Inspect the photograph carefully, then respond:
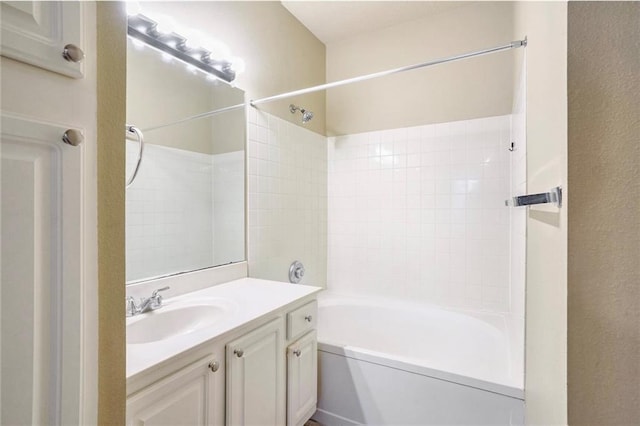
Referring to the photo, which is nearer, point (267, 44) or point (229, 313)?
point (229, 313)

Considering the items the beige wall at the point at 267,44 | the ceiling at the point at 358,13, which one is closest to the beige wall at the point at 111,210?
the beige wall at the point at 267,44

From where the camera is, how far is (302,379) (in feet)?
4.96

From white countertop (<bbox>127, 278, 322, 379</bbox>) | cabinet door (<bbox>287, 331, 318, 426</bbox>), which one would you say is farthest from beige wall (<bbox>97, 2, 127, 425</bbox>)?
cabinet door (<bbox>287, 331, 318, 426</bbox>)

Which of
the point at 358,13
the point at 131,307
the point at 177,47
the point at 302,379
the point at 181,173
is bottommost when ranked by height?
the point at 302,379

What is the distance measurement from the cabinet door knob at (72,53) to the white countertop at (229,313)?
724 mm

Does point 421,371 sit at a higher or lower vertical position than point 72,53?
lower

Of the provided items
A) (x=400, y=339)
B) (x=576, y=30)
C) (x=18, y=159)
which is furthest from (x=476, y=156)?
(x=18, y=159)

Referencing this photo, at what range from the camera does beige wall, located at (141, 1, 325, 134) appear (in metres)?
Result: 1.62

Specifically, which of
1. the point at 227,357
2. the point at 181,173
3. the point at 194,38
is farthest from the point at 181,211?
the point at 194,38

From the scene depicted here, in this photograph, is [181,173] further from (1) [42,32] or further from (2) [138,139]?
(1) [42,32]

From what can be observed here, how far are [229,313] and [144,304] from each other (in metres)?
0.35

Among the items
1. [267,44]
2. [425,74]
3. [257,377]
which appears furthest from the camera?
[425,74]

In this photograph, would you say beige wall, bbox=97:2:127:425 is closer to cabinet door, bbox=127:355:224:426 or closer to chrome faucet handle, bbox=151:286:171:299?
cabinet door, bbox=127:355:224:426

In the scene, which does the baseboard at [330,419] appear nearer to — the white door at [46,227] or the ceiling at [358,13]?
the white door at [46,227]
